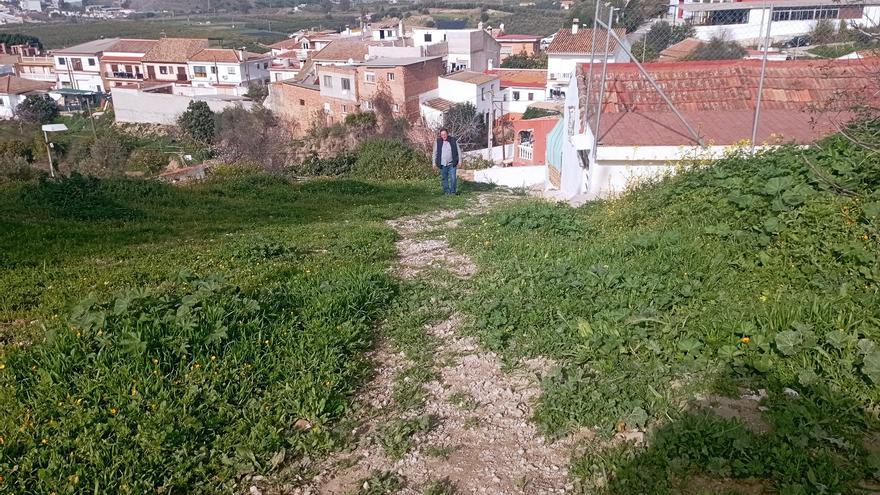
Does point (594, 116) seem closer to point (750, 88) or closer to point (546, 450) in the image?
point (750, 88)

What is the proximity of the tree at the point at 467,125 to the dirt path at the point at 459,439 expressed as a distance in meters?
34.8

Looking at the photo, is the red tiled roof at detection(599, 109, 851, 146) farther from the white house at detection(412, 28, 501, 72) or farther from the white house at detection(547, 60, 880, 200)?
the white house at detection(412, 28, 501, 72)

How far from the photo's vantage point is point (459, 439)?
154 inches

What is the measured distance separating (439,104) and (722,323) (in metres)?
40.7

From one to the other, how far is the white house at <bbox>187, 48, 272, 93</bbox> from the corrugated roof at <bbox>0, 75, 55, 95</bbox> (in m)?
14.9

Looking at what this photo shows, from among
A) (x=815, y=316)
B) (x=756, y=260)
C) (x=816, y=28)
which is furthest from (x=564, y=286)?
(x=816, y=28)

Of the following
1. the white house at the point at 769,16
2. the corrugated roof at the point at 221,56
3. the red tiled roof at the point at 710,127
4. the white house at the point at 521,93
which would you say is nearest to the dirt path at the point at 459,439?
the white house at the point at 769,16

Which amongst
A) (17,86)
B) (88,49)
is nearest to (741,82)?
(17,86)

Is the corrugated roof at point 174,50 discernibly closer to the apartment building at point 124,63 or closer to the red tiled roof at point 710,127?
the apartment building at point 124,63

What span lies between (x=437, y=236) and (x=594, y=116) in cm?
504

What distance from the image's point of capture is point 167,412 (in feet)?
12.1

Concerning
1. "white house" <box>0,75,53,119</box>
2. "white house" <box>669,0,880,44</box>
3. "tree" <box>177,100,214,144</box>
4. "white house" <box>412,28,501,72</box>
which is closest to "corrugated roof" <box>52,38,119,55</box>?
"white house" <box>0,75,53,119</box>

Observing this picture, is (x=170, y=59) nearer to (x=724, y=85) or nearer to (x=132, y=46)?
(x=132, y=46)

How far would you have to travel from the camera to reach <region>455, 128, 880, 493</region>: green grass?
3363 millimetres
